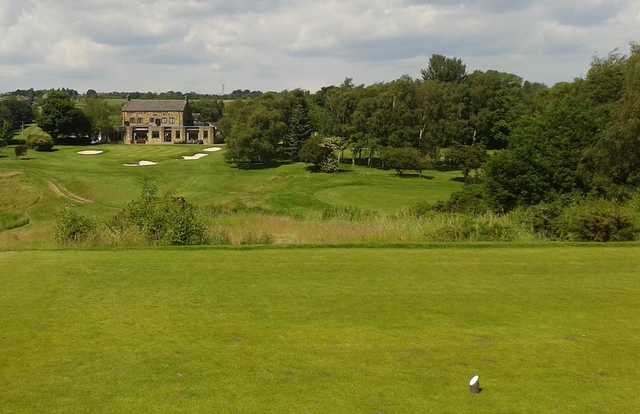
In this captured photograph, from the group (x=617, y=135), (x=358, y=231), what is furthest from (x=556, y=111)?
(x=358, y=231)

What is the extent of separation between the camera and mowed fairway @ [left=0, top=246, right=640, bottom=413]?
6.04 m

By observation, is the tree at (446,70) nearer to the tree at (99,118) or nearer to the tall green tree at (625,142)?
A: the tree at (99,118)

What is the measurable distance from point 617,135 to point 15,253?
86.1ft

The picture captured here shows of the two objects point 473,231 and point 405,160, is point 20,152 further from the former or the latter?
point 473,231

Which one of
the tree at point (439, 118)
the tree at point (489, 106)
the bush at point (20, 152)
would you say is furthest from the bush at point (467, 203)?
the bush at point (20, 152)

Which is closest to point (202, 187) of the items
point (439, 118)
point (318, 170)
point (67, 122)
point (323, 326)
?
point (318, 170)

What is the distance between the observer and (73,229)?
16.8m

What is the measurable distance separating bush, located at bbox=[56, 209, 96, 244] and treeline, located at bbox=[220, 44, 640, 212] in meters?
19.5

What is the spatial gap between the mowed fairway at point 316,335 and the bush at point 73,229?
10.4ft

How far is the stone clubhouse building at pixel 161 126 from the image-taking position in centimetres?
9847

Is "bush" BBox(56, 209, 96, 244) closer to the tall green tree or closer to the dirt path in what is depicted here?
the tall green tree

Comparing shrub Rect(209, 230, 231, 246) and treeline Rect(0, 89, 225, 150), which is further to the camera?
treeline Rect(0, 89, 225, 150)

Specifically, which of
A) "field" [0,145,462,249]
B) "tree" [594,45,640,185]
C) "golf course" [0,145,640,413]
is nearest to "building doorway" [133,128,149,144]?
"field" [0,145,462,249]

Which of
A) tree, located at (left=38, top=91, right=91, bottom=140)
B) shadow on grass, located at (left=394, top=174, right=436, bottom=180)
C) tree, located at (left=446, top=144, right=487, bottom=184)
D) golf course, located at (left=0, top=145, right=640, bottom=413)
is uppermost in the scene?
tree, located at (left=38, top=91, right=91, bottom=140)
